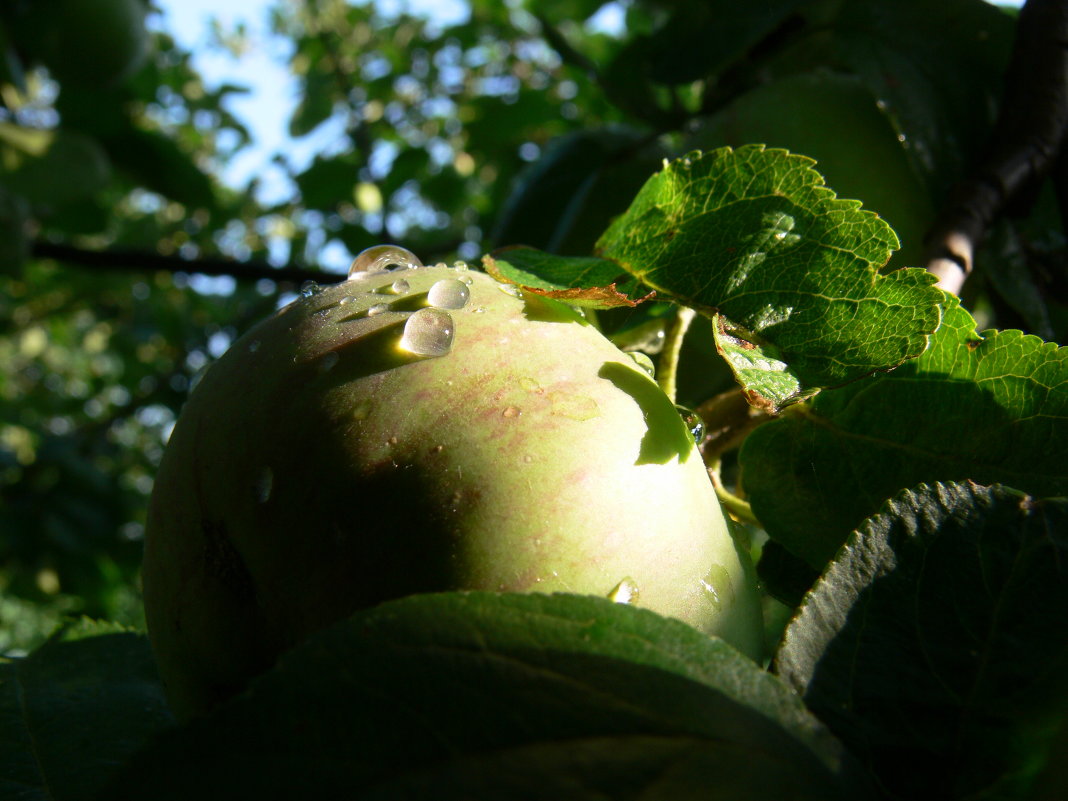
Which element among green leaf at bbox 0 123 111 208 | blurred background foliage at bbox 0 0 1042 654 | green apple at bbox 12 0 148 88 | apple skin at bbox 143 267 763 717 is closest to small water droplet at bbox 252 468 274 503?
apple skin at bbox 143 267 763 717

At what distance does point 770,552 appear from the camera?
0.60 meters

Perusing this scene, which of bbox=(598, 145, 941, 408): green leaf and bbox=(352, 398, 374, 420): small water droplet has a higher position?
bbox=(598, 145, 941, 408): green leaf

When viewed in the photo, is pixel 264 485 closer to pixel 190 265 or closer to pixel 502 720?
pixel 502 720

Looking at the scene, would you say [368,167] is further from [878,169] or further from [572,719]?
[572,719]

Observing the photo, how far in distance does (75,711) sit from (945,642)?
649 mm

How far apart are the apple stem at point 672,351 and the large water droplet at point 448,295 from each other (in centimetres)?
15

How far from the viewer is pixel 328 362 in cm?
51

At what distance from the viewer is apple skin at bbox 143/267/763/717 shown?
45 cm

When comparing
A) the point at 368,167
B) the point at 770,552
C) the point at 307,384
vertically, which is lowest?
the point at 368,167

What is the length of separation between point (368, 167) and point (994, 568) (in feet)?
6.81

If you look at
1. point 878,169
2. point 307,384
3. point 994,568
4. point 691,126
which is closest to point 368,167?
point 691,126

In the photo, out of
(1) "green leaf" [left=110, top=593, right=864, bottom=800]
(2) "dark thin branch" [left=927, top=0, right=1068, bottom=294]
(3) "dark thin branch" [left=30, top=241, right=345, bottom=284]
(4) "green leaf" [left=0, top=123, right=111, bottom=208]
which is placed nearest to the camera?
(1) "green leaf" [left=110, top=593, right=864, bottom=800]

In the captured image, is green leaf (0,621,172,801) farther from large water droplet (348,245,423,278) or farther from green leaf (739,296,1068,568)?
green leaf (739,296,1068,568)

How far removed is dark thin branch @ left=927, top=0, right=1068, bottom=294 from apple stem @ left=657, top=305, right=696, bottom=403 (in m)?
0.28
